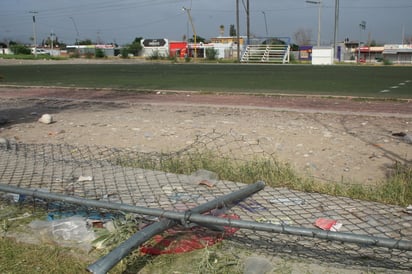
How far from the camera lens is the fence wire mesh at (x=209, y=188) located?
3.15 metres

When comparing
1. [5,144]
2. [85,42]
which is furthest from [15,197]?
[85,42]

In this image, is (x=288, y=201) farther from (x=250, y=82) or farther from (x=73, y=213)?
(x=250, y=82)

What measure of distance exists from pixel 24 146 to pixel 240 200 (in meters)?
3.89

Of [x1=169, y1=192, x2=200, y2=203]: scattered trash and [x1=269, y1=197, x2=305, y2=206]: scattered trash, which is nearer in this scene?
[x1=269, y1=197, x2=305, y2=206]: scattered trash

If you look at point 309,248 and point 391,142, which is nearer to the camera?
point 309,248

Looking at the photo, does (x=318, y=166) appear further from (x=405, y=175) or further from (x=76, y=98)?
(x=76, y=98)

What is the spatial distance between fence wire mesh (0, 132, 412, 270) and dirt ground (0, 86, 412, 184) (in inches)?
22.0

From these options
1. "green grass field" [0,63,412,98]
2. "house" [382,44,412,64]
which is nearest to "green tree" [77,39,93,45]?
"house" [382,44,412,64]

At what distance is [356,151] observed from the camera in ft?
20.4

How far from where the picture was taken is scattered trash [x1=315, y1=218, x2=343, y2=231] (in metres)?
3.45

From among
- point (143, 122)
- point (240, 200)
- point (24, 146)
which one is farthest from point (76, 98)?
point (240, 200)

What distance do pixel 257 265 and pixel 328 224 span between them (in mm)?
905

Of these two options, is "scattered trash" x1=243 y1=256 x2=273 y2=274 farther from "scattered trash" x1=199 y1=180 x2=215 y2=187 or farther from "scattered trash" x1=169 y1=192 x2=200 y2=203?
"scattered trash" x1=199 y1=180 x2=215 y2=187

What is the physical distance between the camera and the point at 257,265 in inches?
112
